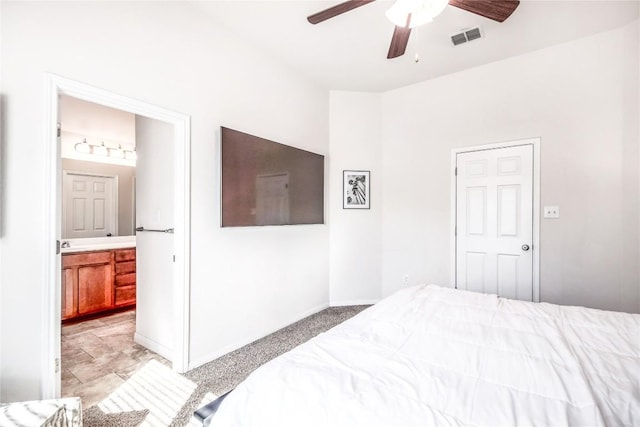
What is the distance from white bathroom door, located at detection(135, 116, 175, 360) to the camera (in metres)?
2.44

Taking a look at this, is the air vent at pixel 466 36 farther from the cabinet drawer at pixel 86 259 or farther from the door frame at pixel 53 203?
the cabinet drawer at pixel 86 259

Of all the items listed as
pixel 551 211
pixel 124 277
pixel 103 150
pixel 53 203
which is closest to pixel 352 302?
pixel 551 211

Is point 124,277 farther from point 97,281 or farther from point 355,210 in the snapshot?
point 355,210

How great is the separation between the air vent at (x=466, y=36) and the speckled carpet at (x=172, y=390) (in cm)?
320

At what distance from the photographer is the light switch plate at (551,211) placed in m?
2.82

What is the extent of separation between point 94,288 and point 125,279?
0.32 m

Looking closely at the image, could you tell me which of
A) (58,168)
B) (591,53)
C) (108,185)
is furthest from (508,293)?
(108,185)

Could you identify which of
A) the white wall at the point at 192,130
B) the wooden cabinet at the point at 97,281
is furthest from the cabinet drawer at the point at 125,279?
the white wall at the point at 192,130

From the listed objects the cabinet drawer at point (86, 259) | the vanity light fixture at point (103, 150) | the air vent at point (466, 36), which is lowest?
the cabinet drawer at point (86, 259)

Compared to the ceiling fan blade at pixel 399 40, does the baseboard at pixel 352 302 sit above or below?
below

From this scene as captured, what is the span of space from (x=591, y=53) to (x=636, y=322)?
258 cm

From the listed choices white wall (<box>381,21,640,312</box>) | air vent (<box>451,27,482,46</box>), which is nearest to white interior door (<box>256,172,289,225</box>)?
white wall (<box>381,21,640,312</box>)

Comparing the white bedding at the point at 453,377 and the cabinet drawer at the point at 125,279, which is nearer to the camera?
the white bedding at the point at 453,377

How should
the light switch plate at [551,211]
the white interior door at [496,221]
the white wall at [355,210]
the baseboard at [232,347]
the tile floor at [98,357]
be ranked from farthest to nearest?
the white wall at [355,210]
the white interior door at [496,221]
the light switch plate at [551,211]
the baseboard at [232,347]
the tile floor at [98,357]
